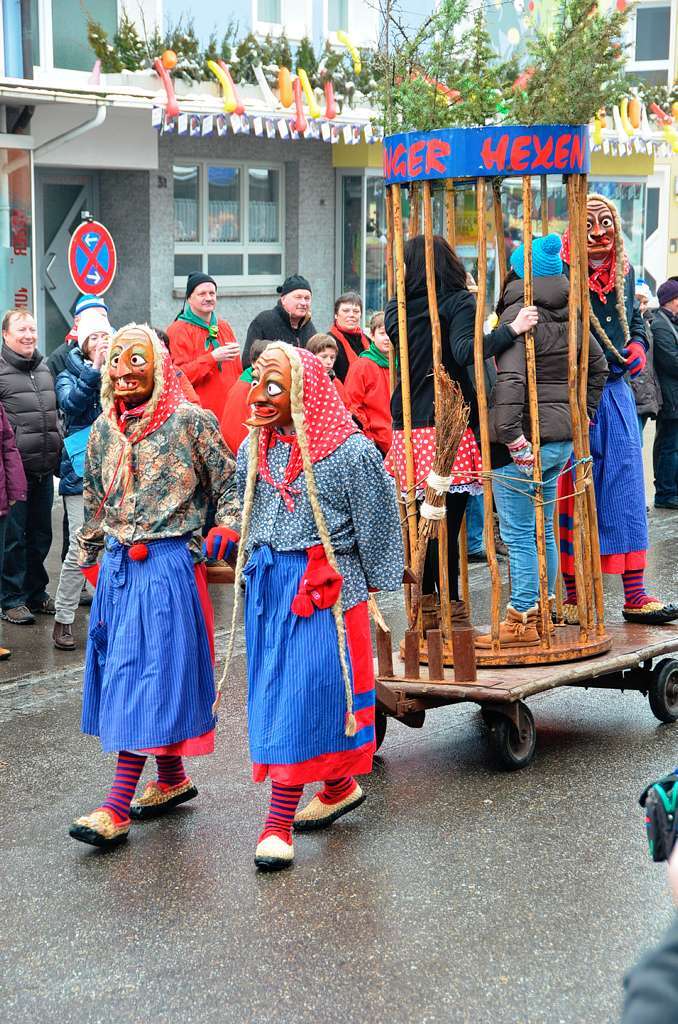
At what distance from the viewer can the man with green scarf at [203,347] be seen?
9.50 meters

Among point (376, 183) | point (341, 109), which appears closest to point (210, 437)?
point (341, 109)

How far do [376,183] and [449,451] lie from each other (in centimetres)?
1381

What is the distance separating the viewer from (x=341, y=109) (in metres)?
17.2

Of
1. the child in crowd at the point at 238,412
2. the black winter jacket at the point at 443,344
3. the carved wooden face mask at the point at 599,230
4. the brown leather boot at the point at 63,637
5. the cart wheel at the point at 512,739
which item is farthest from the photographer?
the brown leather boot at the point at 63,637

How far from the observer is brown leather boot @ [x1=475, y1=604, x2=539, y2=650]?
20.4ft

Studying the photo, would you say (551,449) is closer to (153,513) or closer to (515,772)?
(515,772)

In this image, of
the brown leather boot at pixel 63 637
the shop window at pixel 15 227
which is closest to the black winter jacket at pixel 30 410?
the brown leather boot at pixel 63 637

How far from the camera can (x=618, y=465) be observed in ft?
22.8

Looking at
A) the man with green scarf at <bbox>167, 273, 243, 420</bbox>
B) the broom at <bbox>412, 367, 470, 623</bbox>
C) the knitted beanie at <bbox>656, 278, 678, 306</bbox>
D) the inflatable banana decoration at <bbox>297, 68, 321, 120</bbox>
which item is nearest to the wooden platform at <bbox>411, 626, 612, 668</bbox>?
the broom at <bbox>412, 367, 470, 623</bbox>

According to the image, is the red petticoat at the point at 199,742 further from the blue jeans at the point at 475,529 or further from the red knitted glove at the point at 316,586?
the blue jeans at the point at 475,529

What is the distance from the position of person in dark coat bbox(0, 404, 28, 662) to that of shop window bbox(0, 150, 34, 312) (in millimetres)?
6921

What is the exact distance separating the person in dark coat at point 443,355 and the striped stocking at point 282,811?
1431 mm

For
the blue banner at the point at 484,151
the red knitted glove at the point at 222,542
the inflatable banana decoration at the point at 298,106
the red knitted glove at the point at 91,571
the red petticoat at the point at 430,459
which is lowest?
the red knitted glove at the point at 91,571

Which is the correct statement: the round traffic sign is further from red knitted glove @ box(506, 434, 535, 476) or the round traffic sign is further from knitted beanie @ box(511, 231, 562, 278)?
red knitted glove @ box(506, 434, 535, 476)
